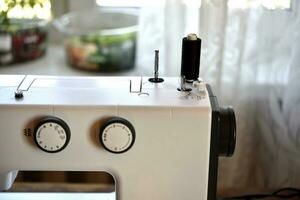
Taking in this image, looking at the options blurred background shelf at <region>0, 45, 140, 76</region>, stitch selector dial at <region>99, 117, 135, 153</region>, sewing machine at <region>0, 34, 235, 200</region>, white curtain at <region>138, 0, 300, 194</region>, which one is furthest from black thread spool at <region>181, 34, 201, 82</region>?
blurred background shelf at <region>0, 45, 140, 76</region>

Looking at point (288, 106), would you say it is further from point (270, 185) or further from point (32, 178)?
point (32, 178)

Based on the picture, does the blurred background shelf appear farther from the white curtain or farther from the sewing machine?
the sewing machine

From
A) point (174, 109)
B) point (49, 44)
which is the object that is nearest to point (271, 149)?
point (174, 109)

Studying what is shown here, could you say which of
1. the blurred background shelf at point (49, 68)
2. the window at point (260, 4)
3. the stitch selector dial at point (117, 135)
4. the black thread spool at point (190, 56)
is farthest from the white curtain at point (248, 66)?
the stitch selector dial at point (117, 135)

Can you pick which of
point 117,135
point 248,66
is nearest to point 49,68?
point 248,66

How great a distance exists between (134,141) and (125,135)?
0.07 feet

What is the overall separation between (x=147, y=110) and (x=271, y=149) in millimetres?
538

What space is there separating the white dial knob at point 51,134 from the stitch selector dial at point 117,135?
0.06 m

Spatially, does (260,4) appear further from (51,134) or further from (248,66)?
(51,134)

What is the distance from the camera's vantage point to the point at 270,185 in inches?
49.4

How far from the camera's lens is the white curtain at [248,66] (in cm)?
113

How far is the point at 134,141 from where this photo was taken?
0.80 m

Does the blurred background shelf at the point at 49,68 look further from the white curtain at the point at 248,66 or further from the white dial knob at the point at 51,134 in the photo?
the white dial knob at the point at 51,134

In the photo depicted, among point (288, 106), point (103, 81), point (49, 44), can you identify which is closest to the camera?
point (103, 81)
